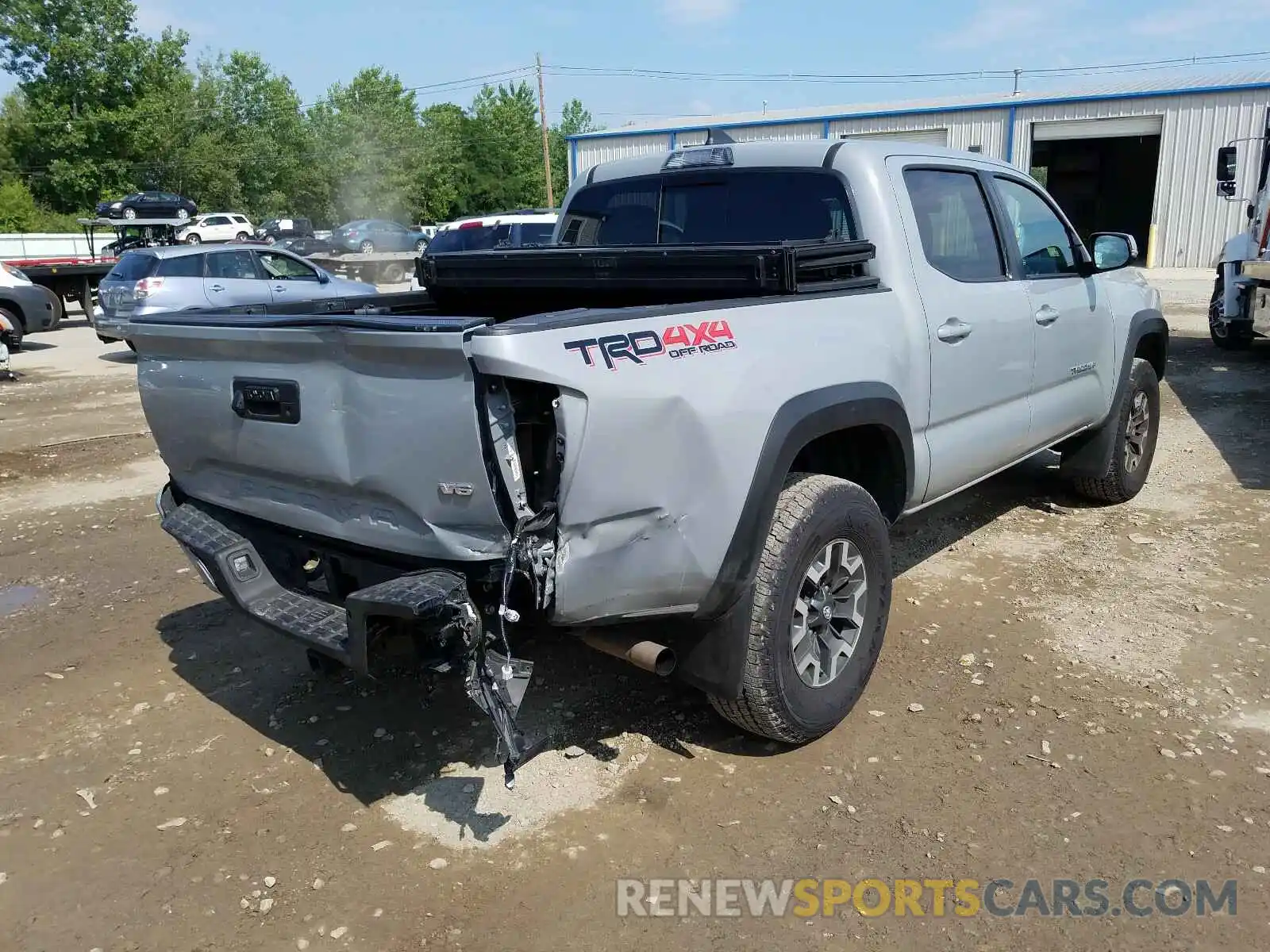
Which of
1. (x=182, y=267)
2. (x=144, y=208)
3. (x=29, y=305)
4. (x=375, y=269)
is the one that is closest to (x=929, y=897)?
(x=182, y=267)

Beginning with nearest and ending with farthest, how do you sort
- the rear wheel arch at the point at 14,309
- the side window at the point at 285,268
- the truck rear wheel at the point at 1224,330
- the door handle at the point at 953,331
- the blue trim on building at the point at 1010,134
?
1. the door handle at the point at 953,331
2. the truck rear wheel at the point at 1224,330
3. the side window at the point at 285,268
4. the rear wheel arch at the point at 14,309
5. the blue trim on building at the point at 1010,134

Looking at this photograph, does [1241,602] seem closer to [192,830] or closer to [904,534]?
[904,534]

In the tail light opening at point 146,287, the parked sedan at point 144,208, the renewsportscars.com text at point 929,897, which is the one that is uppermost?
the parked sedan at point 144,208

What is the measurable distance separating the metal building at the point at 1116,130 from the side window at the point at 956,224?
23161 mm

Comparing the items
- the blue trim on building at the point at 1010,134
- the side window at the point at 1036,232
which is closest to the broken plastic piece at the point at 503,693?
the side window at the point at 1036,232

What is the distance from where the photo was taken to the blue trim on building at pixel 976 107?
28.0 metres

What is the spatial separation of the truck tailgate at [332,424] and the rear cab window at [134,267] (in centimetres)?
1199

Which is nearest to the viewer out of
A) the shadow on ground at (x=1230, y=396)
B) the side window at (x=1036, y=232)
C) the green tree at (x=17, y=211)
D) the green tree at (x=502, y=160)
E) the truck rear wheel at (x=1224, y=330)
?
the side window at (x=1036, y=232)

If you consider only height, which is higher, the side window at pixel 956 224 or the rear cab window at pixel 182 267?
the side window at pixel 956 224

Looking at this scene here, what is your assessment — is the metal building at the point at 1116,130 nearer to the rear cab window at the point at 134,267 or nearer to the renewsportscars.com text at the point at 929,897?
the rear cab window at the point at 134,267

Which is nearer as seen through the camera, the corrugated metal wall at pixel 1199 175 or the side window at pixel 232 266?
the side window at pixel 232 266

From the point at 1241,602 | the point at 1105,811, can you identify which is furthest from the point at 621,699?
the point at 1241,602

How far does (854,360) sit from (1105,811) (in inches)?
65.1

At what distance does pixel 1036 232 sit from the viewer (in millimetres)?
4996
